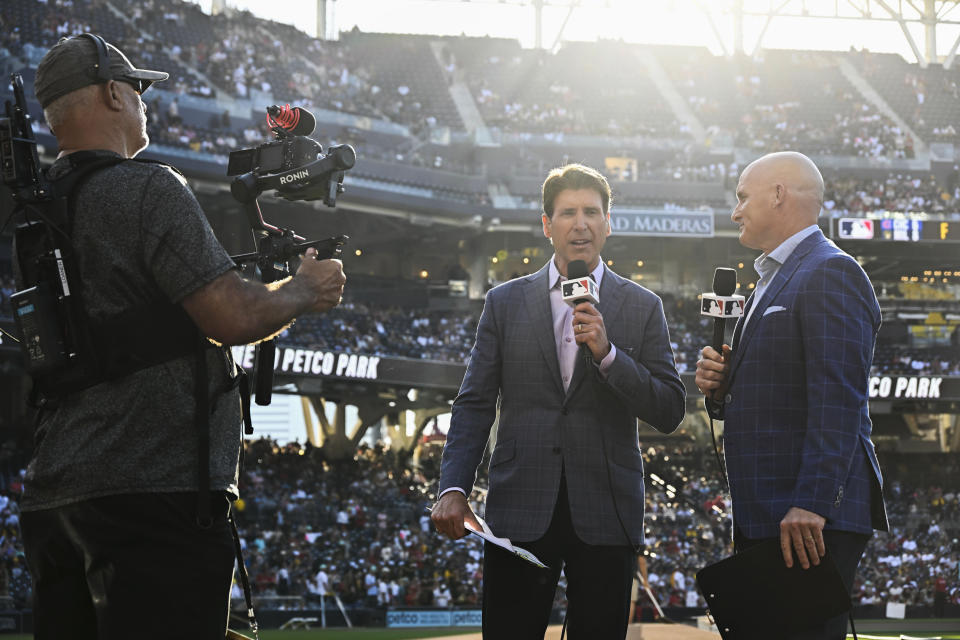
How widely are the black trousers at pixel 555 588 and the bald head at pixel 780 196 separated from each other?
1179mm

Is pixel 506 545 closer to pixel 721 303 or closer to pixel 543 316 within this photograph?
pixel 543 316

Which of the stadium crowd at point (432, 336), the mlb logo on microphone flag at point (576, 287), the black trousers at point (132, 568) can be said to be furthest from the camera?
the stadium crowd at point (432, 336)

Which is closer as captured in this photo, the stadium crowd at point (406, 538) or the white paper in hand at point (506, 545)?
the white paper in hand at point (506, 545)

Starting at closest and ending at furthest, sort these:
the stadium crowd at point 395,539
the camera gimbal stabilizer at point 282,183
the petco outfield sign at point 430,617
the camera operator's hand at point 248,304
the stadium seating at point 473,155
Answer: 1. the camera operator's hand at point 248,304
2. the camera gimbal stabilizer at point 282,183
3. the petco outfield sign at point 430,617
4. the stadium crowd at point 395,539
5. the stadium seating at point 473,155

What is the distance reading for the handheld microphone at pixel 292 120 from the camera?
10.2ft

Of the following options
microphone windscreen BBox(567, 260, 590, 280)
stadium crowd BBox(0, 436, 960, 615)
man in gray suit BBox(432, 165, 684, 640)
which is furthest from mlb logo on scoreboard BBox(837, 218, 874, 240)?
microphone windscreen BBox(567, 260, 590, 280)

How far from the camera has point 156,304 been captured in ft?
8.64

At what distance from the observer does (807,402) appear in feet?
11.2

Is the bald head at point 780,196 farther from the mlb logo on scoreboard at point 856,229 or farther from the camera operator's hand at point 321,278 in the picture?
the mlb logo on scoreboard at point 856,229

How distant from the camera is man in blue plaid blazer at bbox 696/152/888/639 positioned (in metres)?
3.23

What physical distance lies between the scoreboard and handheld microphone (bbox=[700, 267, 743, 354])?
27.9 meters

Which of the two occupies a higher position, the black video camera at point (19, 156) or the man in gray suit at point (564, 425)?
the black video camera at point (19, 156)

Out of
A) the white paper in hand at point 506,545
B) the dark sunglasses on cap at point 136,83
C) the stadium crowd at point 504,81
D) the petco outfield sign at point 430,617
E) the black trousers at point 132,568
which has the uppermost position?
the stadium crowd at point 504,81

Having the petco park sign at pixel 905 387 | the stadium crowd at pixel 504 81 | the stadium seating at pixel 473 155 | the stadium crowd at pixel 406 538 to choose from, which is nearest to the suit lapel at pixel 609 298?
the stadium crowd at pixel 406 538
